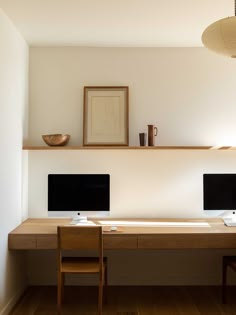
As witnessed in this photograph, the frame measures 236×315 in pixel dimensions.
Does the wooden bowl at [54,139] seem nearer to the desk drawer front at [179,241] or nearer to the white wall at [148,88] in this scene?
the white wall at [148,88]

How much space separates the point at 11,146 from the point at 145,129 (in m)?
1.36

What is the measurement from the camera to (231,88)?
3.96 m

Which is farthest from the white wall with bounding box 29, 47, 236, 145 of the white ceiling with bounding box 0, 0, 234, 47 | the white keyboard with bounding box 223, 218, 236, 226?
the white keyboard with bounding box 223, 218, 236, 226

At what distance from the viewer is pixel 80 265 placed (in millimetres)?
3195

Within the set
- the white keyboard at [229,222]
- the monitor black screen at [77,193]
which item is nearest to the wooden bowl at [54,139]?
the monitor black screen at [77,193]

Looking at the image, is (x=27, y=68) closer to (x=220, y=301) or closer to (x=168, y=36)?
(x=168, y=36)

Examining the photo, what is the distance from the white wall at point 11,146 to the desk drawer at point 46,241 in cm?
27

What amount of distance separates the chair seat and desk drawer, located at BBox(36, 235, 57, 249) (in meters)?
0.17

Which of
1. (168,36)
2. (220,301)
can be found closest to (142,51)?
(168,36)

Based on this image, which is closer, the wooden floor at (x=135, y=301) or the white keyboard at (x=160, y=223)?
the wooden floor at (x=135, y=301)

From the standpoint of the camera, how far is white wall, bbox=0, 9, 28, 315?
3.11 meters

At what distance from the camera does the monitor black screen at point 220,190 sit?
12.0ft

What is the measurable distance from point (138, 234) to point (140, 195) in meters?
0.73

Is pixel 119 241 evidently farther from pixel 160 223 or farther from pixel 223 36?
pixel 223 36
